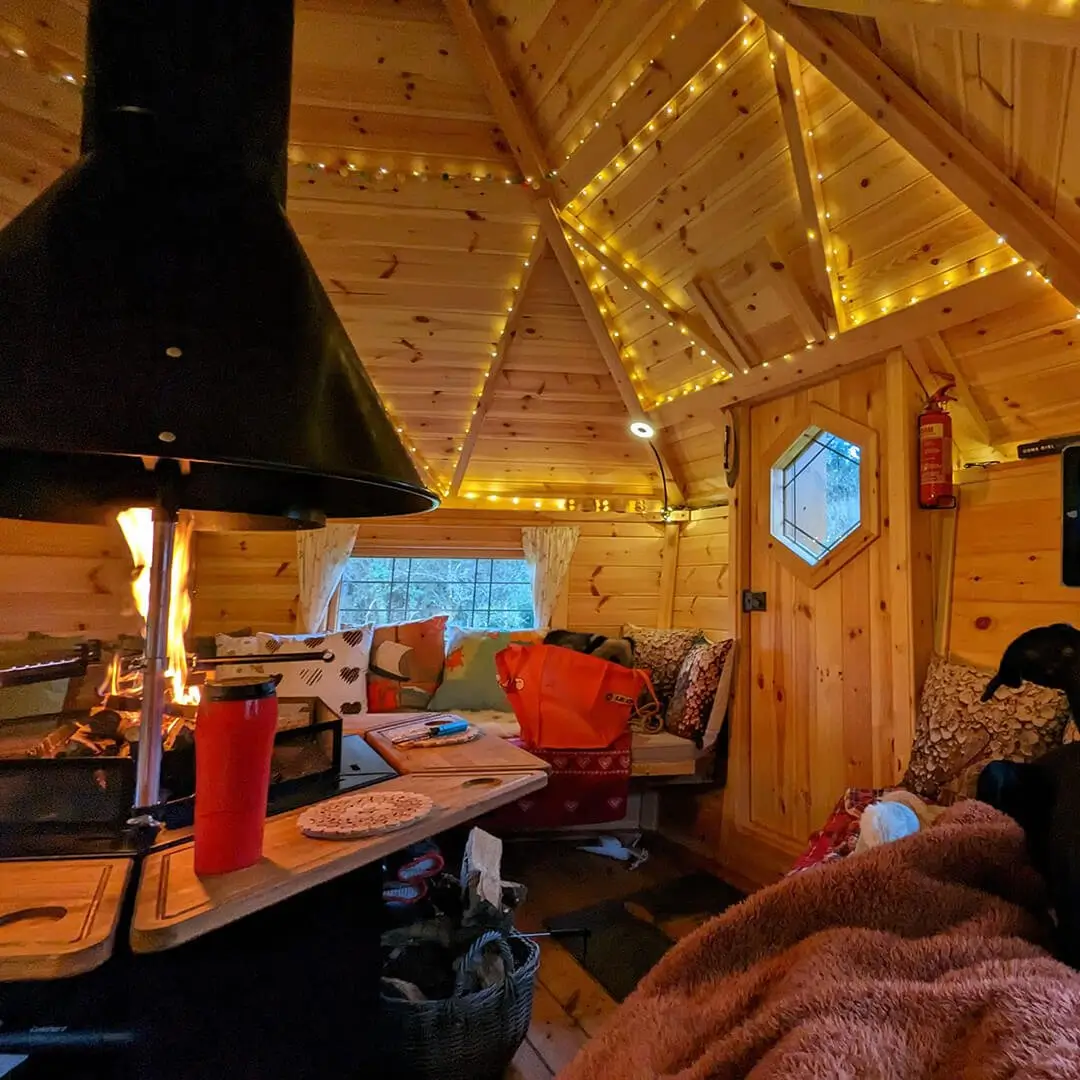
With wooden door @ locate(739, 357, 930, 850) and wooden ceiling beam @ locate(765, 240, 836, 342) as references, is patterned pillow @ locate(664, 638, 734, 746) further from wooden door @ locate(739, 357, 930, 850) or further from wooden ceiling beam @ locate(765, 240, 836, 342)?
wooden ceiling beam @ locate(765, 240, 836, 342)

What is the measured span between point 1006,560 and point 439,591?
9.48ft

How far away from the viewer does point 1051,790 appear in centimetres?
108

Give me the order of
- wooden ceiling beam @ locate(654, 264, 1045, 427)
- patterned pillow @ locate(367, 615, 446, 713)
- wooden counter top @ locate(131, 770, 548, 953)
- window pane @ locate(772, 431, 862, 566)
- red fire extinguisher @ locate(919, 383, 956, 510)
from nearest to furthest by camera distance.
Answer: wooden counter top @ locate(131, 770, 548, 953) → wooden ceiling beam @ locate(654, 264, 1045, 427) → red fire extinguisher @ locate(919, 383, 956, 510) → window pane @ locate(772, 431, 862, 566) → patterned pillow @ locate(367, 615, 446, 713)

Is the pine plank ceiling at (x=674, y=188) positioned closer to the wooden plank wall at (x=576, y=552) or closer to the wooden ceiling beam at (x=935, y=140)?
the wooden ceiling beam at (x=935, y=140)

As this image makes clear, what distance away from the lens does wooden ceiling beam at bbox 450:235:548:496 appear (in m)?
2.97

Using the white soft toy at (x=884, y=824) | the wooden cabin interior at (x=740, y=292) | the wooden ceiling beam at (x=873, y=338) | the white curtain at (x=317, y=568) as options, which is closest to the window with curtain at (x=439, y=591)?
the white curtain at (x=317, y=568)

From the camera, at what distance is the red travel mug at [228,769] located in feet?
2.95

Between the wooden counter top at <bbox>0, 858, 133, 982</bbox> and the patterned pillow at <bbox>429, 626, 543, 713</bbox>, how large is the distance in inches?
99.8

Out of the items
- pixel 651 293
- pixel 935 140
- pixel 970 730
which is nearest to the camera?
pixel 935 140

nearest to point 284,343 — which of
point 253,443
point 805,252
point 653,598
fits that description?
point 253,443

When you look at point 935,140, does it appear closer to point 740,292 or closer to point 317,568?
point 740,292

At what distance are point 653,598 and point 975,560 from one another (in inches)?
78.0

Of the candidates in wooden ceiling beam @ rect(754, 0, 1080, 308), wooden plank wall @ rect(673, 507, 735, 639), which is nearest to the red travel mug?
wooden ceiling beam @ rect(754, 0, 1080, 308)

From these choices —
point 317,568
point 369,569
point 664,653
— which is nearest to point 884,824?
point 664,653
